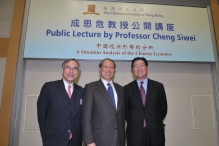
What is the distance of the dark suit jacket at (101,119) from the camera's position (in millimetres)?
1435

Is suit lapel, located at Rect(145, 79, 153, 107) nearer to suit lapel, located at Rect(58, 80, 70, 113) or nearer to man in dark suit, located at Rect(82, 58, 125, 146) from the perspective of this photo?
man in dark suit, located at Rect(82, 58, 125, 146)

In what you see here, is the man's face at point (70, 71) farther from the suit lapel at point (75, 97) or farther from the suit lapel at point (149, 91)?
the suit lapel at point (149, 91)

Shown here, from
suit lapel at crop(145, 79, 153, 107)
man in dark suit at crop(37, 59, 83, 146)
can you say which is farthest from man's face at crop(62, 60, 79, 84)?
suit lapel at crop(145, 79, 153, 107)

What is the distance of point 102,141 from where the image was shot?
56.5 inches

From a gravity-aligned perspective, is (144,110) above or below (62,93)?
below

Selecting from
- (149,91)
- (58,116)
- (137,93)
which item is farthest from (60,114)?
(149,91)

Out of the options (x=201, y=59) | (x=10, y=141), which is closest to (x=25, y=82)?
(x=10, y=141)

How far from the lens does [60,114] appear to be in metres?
1.51

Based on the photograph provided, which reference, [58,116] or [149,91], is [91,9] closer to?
[149,91]

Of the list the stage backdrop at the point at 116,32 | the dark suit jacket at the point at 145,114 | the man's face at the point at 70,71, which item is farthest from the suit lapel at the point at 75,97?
the stage backdrop at the point at 116,32

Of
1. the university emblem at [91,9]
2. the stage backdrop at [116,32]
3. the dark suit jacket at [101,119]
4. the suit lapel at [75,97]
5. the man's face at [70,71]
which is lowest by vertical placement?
the dark suit jacket at [101,119]

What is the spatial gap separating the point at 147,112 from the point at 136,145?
358 mm

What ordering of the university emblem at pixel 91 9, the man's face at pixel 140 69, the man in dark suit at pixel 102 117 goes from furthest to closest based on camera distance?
the university emblem at pixel 91 9, the man's face at pixel 140 69, the man in dark suit at pixel 102 117

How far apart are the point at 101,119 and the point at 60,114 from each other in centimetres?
41
